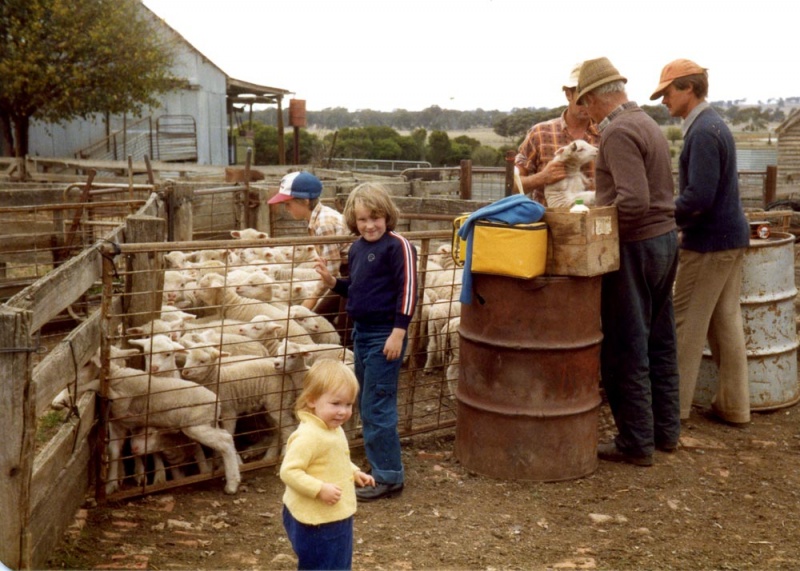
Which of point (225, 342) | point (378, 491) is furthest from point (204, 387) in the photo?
point (378, 491)

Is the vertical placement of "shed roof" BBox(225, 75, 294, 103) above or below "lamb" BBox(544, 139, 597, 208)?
above

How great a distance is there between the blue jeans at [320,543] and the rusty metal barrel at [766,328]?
454 centimetres

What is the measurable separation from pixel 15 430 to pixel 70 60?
31170 mm

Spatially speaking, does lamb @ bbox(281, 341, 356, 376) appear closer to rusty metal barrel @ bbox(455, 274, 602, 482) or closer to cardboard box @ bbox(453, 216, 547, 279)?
rusty metal barrel @ bbox(455, 274, 602, 482)

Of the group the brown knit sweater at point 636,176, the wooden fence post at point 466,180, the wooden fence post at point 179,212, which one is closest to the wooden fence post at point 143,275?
the brown knit sweater at point 636,176

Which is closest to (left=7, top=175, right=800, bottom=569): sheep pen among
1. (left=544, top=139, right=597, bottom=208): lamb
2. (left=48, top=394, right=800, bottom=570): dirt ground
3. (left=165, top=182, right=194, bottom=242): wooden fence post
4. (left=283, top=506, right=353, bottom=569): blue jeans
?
(left=48, top=394, right=800, bottom=570): dirt ground

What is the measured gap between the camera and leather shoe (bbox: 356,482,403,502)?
5.36 m

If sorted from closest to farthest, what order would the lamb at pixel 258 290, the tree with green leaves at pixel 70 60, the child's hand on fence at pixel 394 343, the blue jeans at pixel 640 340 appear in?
the child's hand on fence at pixel 394 343 → the blue jeans at pixel 640 340 → the lamb at pixel 258 290 → the tree with green leaves at pixel 70 60

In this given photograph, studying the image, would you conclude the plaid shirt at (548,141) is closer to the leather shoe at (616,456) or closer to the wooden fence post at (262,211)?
the leather shoe at (616,456)

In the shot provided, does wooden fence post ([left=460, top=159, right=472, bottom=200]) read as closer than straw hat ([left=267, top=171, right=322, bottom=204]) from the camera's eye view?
No

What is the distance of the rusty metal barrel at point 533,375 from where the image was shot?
5539 mm

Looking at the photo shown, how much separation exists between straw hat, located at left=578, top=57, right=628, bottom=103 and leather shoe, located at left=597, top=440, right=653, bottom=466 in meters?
2.32

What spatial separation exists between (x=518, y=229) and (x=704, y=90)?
200cm

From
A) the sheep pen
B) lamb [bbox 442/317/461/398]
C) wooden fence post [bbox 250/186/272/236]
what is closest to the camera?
the sheep pen
